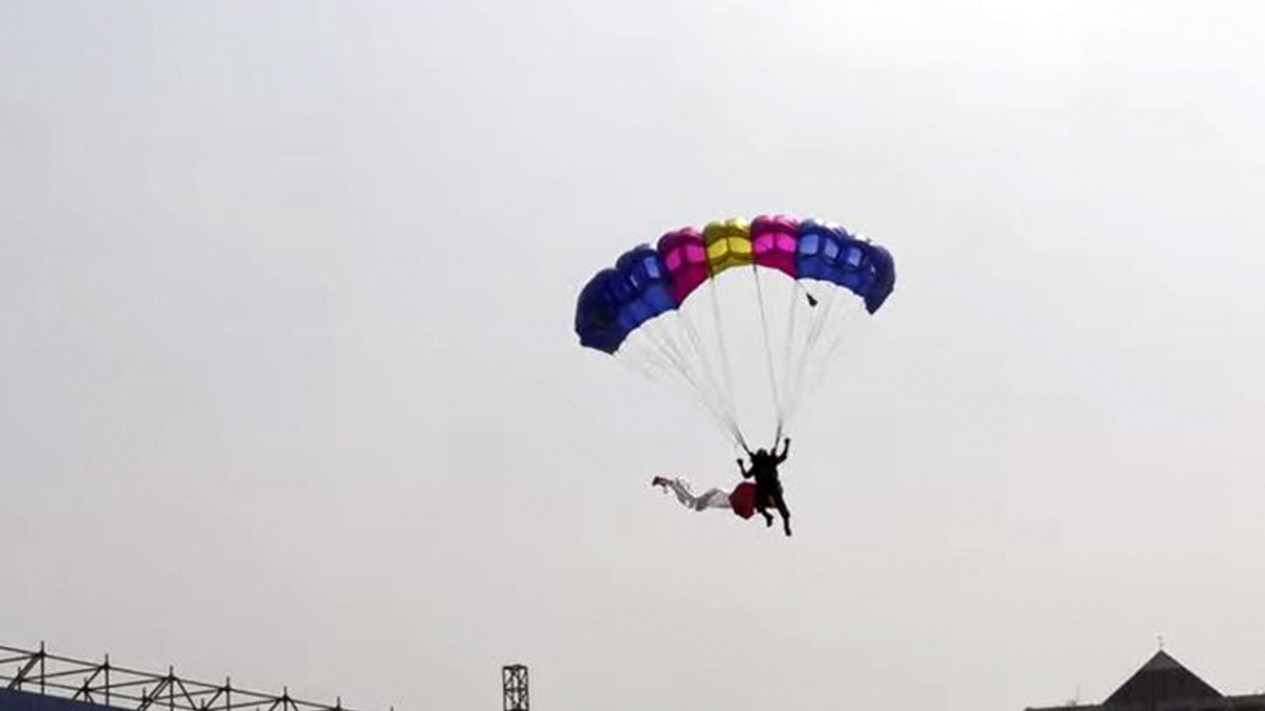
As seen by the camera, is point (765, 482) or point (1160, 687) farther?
point (1160, 687)

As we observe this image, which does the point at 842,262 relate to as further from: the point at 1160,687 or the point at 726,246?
the point at 1160,687

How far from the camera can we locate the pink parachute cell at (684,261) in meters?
54.0

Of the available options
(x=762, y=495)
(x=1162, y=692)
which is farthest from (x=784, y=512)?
(x=1162, y=692)

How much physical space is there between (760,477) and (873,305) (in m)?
5.01

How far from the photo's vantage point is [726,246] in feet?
178

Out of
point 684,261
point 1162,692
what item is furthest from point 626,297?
point 1162,692

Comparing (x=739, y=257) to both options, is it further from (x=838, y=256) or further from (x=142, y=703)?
(x=142, y=703)

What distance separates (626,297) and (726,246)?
230 cm

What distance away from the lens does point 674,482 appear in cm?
5412

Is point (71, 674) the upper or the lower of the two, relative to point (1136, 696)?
lower

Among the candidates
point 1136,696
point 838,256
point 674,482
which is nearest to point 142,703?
point 674,482

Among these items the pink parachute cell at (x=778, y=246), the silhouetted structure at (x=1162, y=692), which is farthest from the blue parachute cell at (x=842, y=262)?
the silhouetted structure at (x=1162, y=692)

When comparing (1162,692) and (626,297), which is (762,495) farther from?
(1162,692)

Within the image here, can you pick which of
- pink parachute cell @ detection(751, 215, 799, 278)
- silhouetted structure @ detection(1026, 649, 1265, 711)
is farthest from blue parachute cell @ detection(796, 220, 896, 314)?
silhouetted structure @ detection(1026, 649, 1265, 711)
